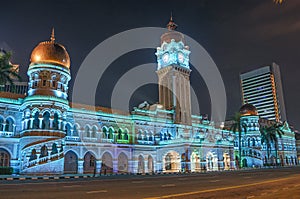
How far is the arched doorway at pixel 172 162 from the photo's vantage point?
44.3m

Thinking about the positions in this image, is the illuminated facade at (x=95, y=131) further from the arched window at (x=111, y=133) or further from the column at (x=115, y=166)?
the column at (x=115, y=166)

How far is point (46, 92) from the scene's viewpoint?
34875 mm

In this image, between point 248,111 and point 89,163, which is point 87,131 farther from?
point 248,111

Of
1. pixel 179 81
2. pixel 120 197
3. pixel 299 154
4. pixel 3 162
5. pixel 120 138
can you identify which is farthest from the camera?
pixel 299 154

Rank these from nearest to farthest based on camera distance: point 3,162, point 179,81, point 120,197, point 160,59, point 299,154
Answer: point 120,197 < point 3,162 < point 179,81 < point 160,59 < point 299,154

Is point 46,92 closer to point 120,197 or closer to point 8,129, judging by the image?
point 8,129

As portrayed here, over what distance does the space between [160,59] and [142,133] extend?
24.2 m

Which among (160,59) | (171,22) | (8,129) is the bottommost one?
(8,129)

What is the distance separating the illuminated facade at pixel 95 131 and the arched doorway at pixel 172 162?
0.54 ft

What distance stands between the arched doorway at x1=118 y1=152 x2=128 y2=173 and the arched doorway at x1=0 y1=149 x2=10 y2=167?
1658cm

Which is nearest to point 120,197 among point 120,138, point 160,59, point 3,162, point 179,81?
point 3,162

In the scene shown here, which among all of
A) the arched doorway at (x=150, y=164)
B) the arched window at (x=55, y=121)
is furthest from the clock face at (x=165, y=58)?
the arched window at (x=55, y=121)

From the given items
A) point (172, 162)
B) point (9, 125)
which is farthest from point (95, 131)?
point (172, 162)

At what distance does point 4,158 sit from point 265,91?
482 feet
